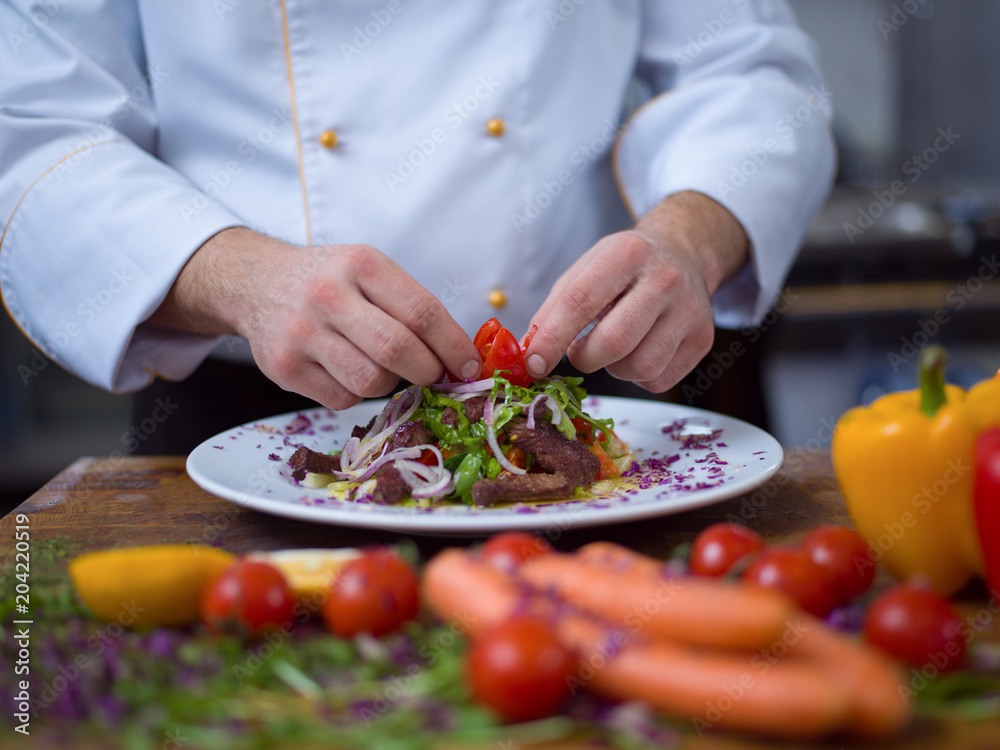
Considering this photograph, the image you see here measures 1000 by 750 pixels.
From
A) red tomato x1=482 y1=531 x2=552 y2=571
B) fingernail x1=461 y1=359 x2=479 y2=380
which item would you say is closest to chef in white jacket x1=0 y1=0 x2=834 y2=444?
fingernail x1=461 y1=359 x2=479 y2=380

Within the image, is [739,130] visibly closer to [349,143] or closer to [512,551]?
[349,143]

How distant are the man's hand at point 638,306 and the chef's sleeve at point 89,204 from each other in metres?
0.81

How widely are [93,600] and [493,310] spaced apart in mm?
1417

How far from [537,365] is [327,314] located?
0.45m

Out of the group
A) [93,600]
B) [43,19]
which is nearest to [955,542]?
[93,600]

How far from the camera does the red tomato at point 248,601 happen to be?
110 centimetres

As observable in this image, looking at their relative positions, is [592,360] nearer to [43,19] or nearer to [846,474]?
[846,474]

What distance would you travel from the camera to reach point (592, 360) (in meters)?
1.89

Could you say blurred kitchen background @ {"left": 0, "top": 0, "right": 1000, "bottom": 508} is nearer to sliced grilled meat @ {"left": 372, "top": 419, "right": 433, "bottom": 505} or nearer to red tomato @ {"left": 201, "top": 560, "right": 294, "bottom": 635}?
sliced grilled meat @ {"left": 372, "top": 419, "right": 433, "bottom": 505}

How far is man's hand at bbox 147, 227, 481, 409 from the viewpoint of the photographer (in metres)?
1.70

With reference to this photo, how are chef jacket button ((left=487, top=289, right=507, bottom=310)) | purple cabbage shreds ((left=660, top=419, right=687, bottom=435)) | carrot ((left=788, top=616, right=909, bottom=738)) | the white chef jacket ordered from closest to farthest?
carrot ((left=788, top=616, right=909, bottom=738)), the white chef jacket, purple cabbage shreds ((left=660, top=419, right=687, bottom=435)), chef jacket button ((left=487, top=289, right=507, bottom=310))

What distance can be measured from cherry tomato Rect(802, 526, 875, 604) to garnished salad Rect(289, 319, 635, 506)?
59cm

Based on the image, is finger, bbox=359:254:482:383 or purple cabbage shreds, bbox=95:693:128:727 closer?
purple cabbage shreds, bbox=95:693:128:727

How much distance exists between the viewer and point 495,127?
7.59 ft
